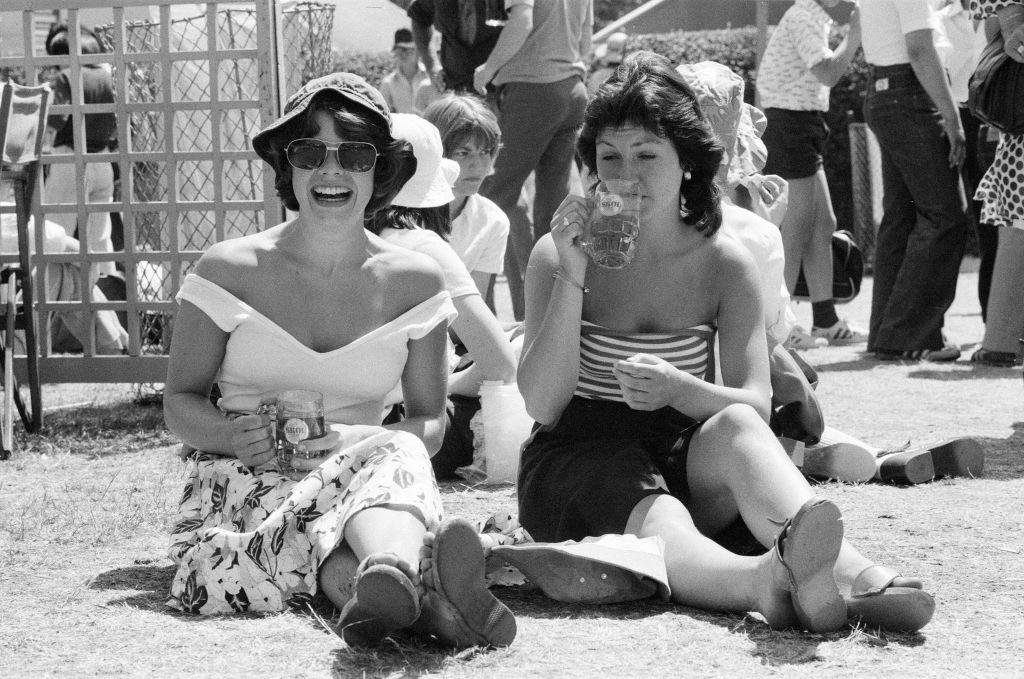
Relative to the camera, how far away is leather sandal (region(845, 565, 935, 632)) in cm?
270

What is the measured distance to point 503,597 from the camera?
123 inches

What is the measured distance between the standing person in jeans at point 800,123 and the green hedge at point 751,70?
5287mm

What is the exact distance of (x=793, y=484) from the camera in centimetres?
290

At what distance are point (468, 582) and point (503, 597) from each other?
1.80ft

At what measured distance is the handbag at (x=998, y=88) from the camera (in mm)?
5695

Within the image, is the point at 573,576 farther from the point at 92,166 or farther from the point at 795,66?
the point at 92,166

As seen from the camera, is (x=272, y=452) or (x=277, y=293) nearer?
(x=272, y=452)

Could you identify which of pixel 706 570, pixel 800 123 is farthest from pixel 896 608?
pixel 800 123

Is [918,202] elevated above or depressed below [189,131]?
below

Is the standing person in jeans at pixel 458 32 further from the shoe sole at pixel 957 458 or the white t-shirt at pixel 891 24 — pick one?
the shoe sole at pixel 957 458

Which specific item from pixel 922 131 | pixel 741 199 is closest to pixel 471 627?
pixel 741 199

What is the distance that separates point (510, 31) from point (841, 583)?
4820 mm

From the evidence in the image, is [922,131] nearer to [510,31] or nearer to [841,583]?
[510,31]

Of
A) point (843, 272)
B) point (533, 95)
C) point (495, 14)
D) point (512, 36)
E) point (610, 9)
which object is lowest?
point (843, 272)
